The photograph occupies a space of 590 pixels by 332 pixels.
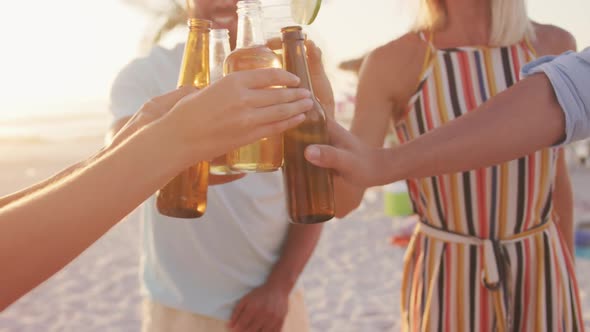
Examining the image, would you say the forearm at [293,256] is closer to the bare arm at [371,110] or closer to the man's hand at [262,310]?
the man's hand at [262,310]

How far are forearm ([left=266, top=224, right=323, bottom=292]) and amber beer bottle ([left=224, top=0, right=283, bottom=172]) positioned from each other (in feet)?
2.61

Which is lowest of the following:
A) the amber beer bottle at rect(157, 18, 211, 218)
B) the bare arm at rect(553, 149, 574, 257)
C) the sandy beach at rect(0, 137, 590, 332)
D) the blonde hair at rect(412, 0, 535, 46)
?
the sandy beach at rect(0, 137, 590, 332)

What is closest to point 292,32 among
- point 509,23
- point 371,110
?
point 371,110

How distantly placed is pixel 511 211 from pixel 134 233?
5.85 m

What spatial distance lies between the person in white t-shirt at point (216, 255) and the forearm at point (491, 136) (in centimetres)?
80

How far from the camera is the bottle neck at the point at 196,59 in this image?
1475mm

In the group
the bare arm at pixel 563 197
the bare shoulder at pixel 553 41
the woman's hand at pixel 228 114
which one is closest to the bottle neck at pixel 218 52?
the woman's hand at pixel 228 114

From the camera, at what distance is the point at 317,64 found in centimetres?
144

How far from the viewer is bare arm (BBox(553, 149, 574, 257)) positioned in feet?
6.23

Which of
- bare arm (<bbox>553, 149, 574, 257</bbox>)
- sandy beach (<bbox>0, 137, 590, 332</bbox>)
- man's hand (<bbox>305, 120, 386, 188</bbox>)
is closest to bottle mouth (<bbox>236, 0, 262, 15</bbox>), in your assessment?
man's hand (<bbox>305, 120, 386, 188</bbox>)

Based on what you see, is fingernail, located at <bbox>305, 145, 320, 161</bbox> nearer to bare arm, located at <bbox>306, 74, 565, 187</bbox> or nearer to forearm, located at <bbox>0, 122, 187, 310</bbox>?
bare arm, located at <bbox>306, 74, 565, 187</bbox>

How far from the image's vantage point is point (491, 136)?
4.25ft

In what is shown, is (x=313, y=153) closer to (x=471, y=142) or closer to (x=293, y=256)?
(x=471, y=142)

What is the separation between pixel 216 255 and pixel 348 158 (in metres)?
0.92
